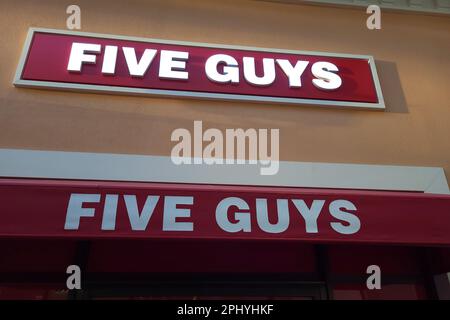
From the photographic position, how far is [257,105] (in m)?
4.09

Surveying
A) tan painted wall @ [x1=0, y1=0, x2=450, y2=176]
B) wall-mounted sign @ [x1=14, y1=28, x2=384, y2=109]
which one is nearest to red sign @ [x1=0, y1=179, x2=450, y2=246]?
tan painted wall @ [x1=0, y1=0, x2=450, y2=176]

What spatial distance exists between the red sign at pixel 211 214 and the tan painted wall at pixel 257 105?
95 centimetres

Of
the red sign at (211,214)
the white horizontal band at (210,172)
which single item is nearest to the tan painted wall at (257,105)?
the white horizontal band at (210,172)

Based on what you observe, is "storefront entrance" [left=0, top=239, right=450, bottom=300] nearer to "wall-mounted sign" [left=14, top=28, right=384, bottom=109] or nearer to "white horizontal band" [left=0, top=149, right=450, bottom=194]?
"white horizontal band" [left=0, top=149, right=450, bottom=194]

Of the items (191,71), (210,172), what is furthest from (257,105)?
(210,172)

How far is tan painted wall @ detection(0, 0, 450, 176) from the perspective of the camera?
369cm

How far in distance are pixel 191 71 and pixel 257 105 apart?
0.86m

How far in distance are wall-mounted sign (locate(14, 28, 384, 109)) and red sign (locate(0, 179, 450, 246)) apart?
1501 mm

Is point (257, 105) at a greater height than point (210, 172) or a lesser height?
greater

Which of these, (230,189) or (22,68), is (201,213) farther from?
(22,68)

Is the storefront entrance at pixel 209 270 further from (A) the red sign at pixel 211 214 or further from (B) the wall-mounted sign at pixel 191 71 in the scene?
(B) the wall-mounted sign at pixel 191 71

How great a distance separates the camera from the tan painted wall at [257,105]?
369cm

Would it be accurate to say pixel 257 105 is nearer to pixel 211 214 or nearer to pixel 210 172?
pixel 210 172

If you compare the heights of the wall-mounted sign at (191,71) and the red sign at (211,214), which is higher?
the wall-mounted sign at (191,71)
